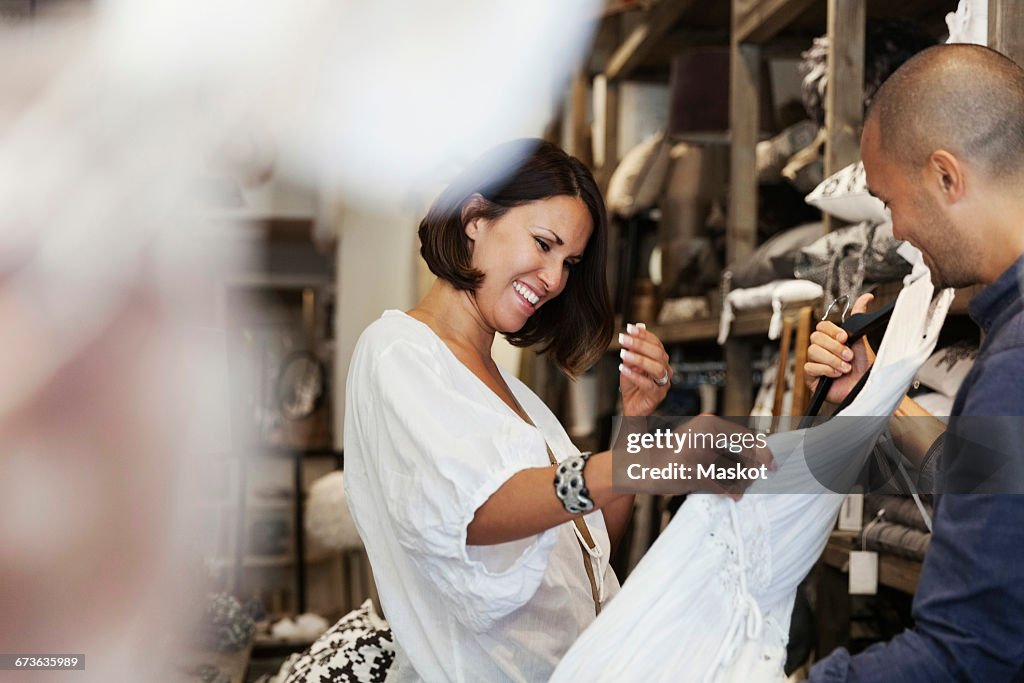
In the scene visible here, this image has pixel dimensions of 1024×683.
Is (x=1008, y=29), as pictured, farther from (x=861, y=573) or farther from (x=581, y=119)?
(x=581, y=119)

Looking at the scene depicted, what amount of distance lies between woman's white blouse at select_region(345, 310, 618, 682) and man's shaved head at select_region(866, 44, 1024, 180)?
0.49 m

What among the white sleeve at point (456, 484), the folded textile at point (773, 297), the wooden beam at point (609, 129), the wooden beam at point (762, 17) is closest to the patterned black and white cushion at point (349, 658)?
the white sleeve at point (456, 484)

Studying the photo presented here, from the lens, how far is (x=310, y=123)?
5273 mm

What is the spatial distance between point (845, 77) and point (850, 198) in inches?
14.4

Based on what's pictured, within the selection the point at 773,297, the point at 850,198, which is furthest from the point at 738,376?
the point at 850,198

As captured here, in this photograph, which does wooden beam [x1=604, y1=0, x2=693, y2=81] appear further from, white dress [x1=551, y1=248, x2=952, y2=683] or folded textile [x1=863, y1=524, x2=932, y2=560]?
white dress [x1=551, y1=248, x2=952, y2=683]

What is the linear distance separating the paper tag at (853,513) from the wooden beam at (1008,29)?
0.95 metres

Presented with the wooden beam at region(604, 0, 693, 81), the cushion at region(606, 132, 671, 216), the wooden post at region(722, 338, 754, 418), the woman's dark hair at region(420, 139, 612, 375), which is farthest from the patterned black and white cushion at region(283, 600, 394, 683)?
the wooden beam at region(604, 0, 693, 81)

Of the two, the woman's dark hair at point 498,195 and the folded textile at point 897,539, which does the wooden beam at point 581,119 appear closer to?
the folded textile at point 897,539

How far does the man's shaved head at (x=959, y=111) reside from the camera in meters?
0.98

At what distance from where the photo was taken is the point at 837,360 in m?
1.27

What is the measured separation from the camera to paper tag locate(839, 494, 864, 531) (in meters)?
2.01

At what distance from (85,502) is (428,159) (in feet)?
13.1

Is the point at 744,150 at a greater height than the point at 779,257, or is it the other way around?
the point at 744,150
